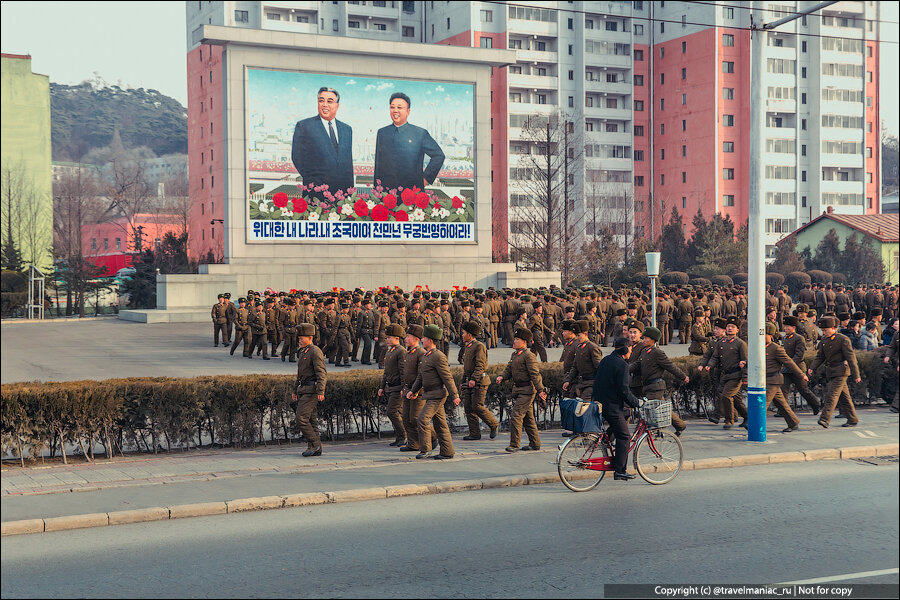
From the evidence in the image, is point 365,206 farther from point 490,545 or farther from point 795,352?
point 490,545

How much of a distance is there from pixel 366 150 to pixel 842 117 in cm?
6438

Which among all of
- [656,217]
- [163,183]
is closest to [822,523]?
[656,217]

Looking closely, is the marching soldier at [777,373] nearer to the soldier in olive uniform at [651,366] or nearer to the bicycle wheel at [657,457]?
the soldier in olive uniform at [651,366]

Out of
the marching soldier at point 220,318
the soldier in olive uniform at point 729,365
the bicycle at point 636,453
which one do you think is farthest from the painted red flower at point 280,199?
the bicycle at point 636,453

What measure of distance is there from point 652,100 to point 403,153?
55879mm

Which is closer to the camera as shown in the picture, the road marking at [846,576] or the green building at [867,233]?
the road marking at [846,576]

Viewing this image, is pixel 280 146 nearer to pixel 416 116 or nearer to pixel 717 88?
pixel 416 116

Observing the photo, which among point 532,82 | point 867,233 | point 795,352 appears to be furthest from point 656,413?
point 532,82

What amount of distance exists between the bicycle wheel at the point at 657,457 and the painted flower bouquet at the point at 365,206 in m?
30.7

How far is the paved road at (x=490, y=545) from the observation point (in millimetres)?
7012

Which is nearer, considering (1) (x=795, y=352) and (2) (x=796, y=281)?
(1) (x=795, y=352)

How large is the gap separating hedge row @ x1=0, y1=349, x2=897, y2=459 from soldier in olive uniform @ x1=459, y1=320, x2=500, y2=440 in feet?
1.97

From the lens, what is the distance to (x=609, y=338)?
30.5 meters

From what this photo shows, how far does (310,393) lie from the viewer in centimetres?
1224
